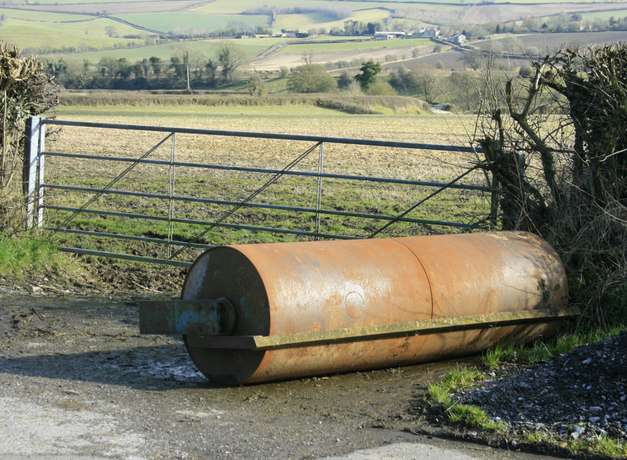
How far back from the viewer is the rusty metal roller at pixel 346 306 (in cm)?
691

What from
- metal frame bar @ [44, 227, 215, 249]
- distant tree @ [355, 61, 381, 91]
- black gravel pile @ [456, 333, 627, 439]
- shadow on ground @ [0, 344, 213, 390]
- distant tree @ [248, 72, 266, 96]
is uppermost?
distant tree @ [355, 61, 381, 91]

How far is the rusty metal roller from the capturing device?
691cm

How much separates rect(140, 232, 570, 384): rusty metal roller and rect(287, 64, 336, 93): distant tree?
270 feet

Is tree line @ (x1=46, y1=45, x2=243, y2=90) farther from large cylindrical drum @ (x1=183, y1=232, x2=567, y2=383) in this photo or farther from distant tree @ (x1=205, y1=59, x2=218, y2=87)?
large cylindrical drum @ (x1=183, y1=232, x2=567, y2=383)

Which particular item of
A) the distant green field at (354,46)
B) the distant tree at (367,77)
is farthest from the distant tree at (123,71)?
the distant green field at (354,46)

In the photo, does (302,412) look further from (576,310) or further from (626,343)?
(576,310)

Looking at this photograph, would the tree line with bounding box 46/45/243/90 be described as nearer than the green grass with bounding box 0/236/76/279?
No

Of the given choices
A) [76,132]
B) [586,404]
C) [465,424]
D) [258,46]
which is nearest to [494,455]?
[465,424]

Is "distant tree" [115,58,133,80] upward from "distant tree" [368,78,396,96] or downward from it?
upward

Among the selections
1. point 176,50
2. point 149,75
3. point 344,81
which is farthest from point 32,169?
point 176,50

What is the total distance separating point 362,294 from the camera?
23.5 ft

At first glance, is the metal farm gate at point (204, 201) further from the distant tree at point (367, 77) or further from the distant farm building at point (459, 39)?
the distant farm building at point (459, 39)

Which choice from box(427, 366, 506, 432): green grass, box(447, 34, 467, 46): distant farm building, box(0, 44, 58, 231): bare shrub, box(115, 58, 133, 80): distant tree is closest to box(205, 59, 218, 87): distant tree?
box(115, 58, 133, 80): distant tree

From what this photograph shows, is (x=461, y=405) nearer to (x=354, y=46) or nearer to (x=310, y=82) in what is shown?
(x=310, y=82)
